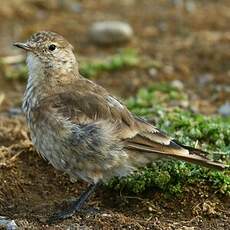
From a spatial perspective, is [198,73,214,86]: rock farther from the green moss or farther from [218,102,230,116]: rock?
the green moss

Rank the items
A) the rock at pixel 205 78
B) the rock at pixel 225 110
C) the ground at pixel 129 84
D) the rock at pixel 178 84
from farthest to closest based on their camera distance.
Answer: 1. the rock at pixel 205 78
2. the rock at pixel 178 84
3. the rock at pixel 225 110
4. the ground at pixel 129 84

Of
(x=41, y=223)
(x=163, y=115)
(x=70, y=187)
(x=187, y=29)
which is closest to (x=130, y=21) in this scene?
(x=187, y=29)

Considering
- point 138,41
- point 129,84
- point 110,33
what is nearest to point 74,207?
point 129,84

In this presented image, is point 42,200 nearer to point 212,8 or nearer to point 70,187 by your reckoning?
point 70,187

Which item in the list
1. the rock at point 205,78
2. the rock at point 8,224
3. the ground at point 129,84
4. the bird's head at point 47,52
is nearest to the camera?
the rock at point 8,224

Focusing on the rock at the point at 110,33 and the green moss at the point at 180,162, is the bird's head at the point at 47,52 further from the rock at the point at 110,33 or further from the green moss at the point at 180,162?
the rock at the point at 110,33

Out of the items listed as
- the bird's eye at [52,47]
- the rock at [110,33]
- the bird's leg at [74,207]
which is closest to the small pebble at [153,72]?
the rock at [110,33]

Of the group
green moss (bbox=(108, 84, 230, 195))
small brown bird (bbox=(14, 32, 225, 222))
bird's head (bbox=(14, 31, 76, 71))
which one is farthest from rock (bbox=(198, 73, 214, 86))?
small brown bird (bbox=(14, 32, 225, 222))
